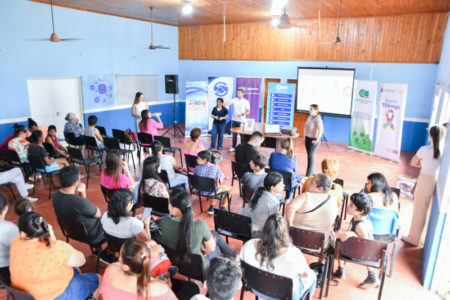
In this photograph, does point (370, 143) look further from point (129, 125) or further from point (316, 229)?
point (129, 125)

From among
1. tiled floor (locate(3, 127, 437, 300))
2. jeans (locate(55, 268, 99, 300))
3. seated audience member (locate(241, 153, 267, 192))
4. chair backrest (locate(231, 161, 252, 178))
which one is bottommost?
tiled floor (locate(3, 127, 437, 300))

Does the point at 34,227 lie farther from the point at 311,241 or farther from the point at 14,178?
the point at 14,178

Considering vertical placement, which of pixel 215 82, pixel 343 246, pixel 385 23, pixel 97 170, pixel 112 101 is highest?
pixel 385 23

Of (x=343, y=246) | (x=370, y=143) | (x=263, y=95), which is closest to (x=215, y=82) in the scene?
(x=263, y=95)

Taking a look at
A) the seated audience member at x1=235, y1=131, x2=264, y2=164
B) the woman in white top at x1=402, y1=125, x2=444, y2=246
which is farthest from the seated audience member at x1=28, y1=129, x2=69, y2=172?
the woman in white top at x1=402, y1=125, x2=444, y2=246

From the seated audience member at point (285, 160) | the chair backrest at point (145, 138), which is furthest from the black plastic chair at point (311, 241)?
the chair backrest at point (145, 138)

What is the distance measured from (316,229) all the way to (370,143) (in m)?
6.52

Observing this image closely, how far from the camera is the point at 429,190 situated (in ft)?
14.1

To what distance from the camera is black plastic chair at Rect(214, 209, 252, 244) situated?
3.47 m

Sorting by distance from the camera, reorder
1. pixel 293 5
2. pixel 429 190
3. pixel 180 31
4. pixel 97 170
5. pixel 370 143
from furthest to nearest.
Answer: pixel 180 31 < pixel 370 143 < pixel 293 5 < pixel 97 170 < pixel 429 190

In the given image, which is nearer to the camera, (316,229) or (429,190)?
(316,229)

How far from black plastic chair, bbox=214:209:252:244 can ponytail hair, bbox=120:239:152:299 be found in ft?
4.87

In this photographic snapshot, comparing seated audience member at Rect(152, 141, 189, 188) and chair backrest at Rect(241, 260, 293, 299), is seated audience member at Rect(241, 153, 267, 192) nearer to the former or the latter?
seated audience member at Rect(152, 141, 189, 188)

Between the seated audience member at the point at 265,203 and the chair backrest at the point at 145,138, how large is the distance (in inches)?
171
